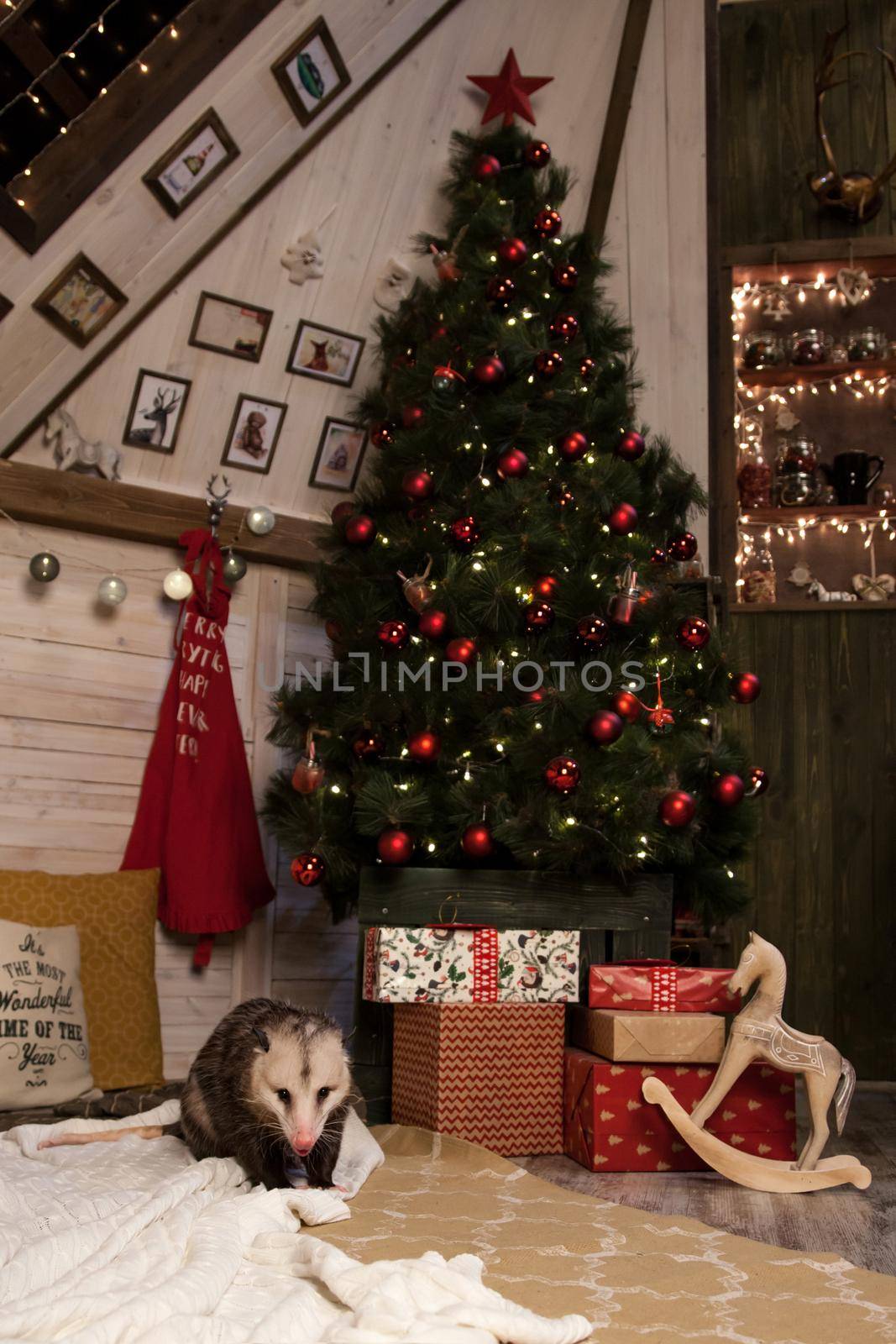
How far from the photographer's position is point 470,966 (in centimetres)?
243

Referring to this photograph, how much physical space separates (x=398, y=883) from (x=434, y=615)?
60 cm

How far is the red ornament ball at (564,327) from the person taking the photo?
9.78 ft

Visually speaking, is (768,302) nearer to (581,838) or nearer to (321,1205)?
(581,838)

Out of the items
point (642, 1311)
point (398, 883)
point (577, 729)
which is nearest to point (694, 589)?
point (577, 729)

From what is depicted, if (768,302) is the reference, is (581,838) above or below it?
below

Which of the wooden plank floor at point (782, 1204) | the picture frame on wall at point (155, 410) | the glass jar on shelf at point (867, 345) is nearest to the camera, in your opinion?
the wooden plank floor at point (782, 1204)

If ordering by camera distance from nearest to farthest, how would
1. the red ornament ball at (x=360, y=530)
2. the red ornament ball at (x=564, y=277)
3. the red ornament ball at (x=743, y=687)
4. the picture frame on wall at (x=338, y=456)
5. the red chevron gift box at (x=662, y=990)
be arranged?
the red chevron gift box at (x=662, y=990) < the red ornament ball at (x=743, y=687) < the red ornament ball at (x=360, y=530) < the red ornament ball at (x=564, y=277) < the picture frame on wall at (x=338, y=456)

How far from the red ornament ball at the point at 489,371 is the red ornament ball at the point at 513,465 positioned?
19 centimetres

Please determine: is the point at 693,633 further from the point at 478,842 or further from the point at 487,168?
the point at 487,168

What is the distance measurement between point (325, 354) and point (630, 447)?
0.96m

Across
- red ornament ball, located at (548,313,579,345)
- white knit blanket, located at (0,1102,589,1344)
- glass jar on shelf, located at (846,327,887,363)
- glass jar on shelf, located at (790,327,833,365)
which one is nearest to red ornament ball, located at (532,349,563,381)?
red ornament ball, located at (548,313,579,345)

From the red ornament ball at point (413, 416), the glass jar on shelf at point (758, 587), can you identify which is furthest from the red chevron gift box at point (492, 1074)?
the glass jar on shelf at point (758, 587)

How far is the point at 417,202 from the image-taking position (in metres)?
3.41

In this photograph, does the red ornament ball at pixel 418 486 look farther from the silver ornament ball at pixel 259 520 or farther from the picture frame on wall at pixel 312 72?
the picture frame on wall at pixel 312 72
